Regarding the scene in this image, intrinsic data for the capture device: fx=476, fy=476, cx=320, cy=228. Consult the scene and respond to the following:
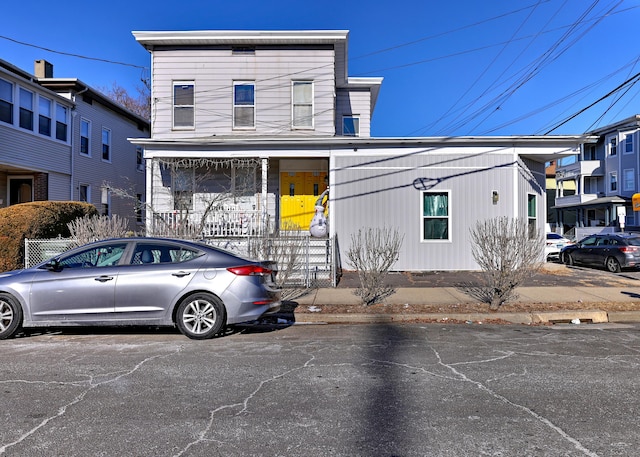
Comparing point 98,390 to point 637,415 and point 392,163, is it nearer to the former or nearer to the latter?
point 637,415

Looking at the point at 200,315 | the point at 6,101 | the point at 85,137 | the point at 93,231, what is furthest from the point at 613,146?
the point at 200,315

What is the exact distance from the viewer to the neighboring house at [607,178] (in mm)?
35562

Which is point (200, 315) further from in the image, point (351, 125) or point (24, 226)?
point (351, 125)

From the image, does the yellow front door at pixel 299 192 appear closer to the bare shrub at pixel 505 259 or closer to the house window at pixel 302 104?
the house window at pixel 302 104

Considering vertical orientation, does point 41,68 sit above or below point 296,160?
above

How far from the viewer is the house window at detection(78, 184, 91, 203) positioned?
21.2 metres

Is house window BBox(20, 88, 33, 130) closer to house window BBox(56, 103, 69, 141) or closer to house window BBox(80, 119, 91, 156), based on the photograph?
house window BBox(56, 103, 69, 141)

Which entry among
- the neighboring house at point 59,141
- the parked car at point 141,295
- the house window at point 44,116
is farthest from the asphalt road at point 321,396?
the house window at point 44,116

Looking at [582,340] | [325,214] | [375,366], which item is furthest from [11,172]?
[582,340]

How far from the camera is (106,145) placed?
23250 millimetres

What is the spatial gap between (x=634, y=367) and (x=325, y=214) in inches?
467

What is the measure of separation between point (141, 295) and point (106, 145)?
18.8 meters

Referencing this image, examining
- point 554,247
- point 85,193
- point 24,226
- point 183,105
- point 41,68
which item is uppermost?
point 41,68

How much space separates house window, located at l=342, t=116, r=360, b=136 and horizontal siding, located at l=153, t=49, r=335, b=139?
3.29m
